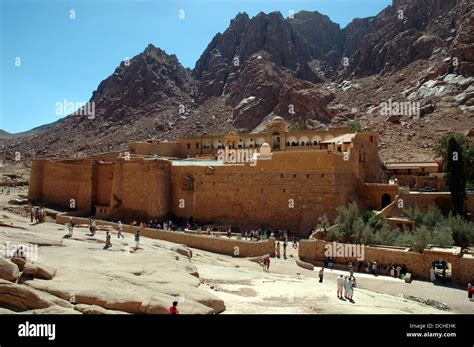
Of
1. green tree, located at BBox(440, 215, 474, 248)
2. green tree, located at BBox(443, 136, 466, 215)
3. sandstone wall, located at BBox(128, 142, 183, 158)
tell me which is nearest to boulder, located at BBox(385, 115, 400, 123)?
sandstone wall, located at BBox(128, 142, 183, 158)

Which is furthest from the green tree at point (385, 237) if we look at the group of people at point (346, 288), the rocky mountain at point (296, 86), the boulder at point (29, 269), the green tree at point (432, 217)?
the rocky mountain at point (296, 86)

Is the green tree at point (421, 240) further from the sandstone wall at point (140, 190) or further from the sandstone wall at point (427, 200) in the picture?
the sandstone wall at point (140, 190)

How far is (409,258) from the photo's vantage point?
18.1 m

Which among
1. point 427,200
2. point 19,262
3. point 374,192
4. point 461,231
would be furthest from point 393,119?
point 19,262

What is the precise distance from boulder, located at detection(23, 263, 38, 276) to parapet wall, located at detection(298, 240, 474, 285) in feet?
43.3

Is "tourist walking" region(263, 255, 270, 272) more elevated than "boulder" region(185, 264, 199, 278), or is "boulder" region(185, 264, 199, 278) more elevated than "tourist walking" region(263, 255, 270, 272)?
"boulder" region(185, 264, 199, 278)

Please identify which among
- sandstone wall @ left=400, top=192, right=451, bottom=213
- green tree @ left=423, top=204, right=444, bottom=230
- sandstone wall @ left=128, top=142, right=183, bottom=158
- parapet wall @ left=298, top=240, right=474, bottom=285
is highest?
sandstone wall @ left=128, top=142, right=183, bottom=158

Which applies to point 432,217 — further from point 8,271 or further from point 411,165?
point 8,271

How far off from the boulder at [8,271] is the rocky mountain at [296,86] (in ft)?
138

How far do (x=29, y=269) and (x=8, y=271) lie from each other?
84cm

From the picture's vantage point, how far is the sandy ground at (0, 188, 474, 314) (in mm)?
11156

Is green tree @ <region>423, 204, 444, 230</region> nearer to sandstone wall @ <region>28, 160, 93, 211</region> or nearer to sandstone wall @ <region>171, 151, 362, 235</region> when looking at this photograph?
sandstone wall @ <region>171, 151, 362, 235</region>

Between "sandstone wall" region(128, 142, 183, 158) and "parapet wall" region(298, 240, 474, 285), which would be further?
"sandstone wall" region(128, 142, 183, 158)

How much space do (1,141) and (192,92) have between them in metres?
42.1
